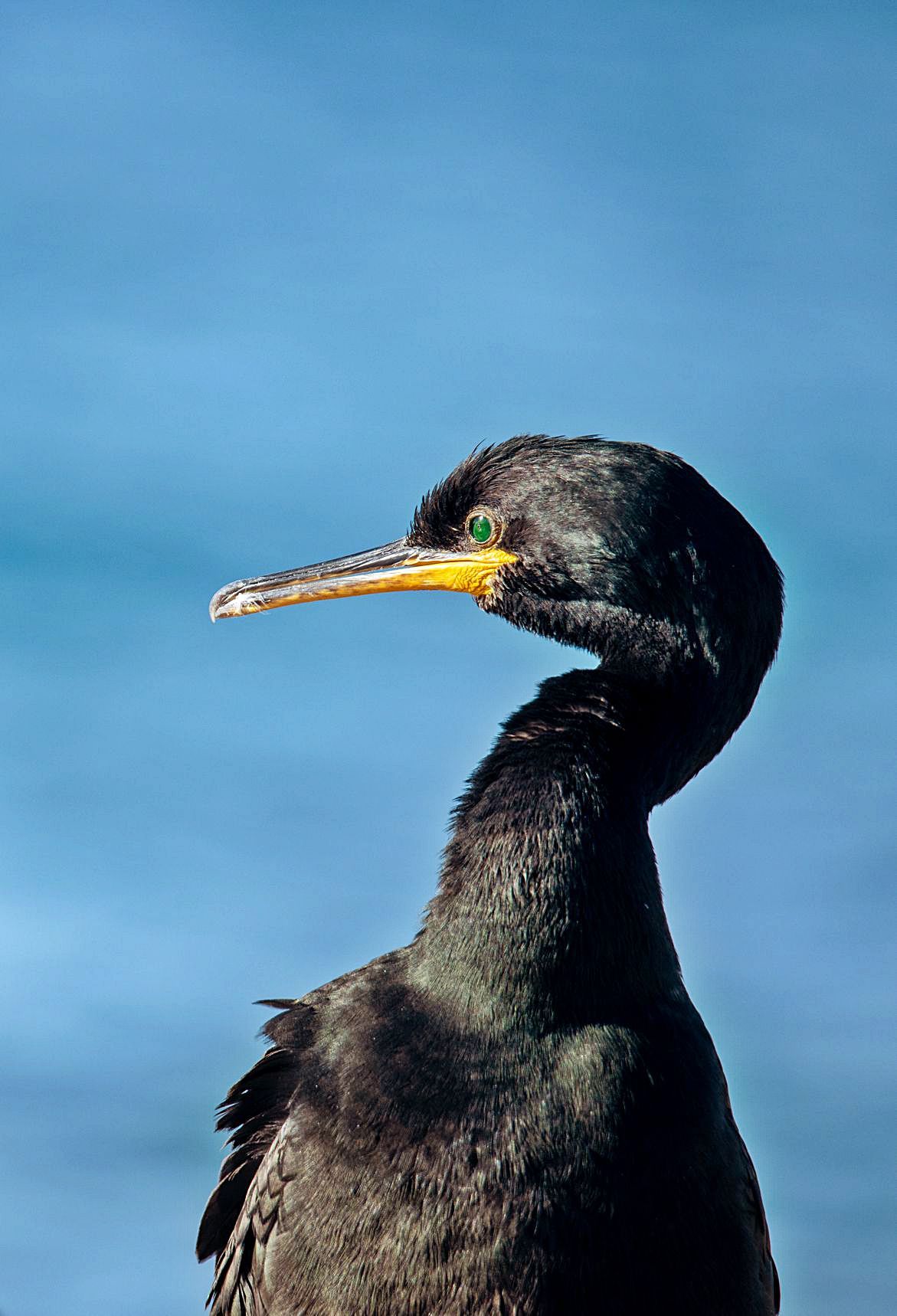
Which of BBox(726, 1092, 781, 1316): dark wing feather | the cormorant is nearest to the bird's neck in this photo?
the cormorant

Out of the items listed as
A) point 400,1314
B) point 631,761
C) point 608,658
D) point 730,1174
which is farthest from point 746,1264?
point 608,658

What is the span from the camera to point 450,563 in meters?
5.26

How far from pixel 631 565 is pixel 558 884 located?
0.99 metres

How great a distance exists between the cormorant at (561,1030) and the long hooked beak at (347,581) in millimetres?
495

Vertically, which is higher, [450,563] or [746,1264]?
[450,563]

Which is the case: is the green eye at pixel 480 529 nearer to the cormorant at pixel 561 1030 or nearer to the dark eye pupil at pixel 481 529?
the dark eye pupil at pixel 481 529

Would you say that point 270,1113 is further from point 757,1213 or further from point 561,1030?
point 757,1213

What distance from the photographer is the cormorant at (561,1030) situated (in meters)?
4.26

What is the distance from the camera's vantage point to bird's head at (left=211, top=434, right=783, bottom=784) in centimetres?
460

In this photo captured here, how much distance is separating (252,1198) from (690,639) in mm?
2245

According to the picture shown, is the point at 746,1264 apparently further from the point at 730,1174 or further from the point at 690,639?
the point at 690,639

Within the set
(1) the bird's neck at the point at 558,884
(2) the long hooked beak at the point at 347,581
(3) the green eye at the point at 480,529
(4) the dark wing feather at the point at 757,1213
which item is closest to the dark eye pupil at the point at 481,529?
(3) the green eye at the point at 480,529

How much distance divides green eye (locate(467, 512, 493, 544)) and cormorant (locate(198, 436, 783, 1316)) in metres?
0.16

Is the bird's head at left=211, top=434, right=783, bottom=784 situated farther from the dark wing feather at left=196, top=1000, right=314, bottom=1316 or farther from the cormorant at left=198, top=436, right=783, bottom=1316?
the dark wing feather at left=196, top=1000, right=314, bottom=1316
